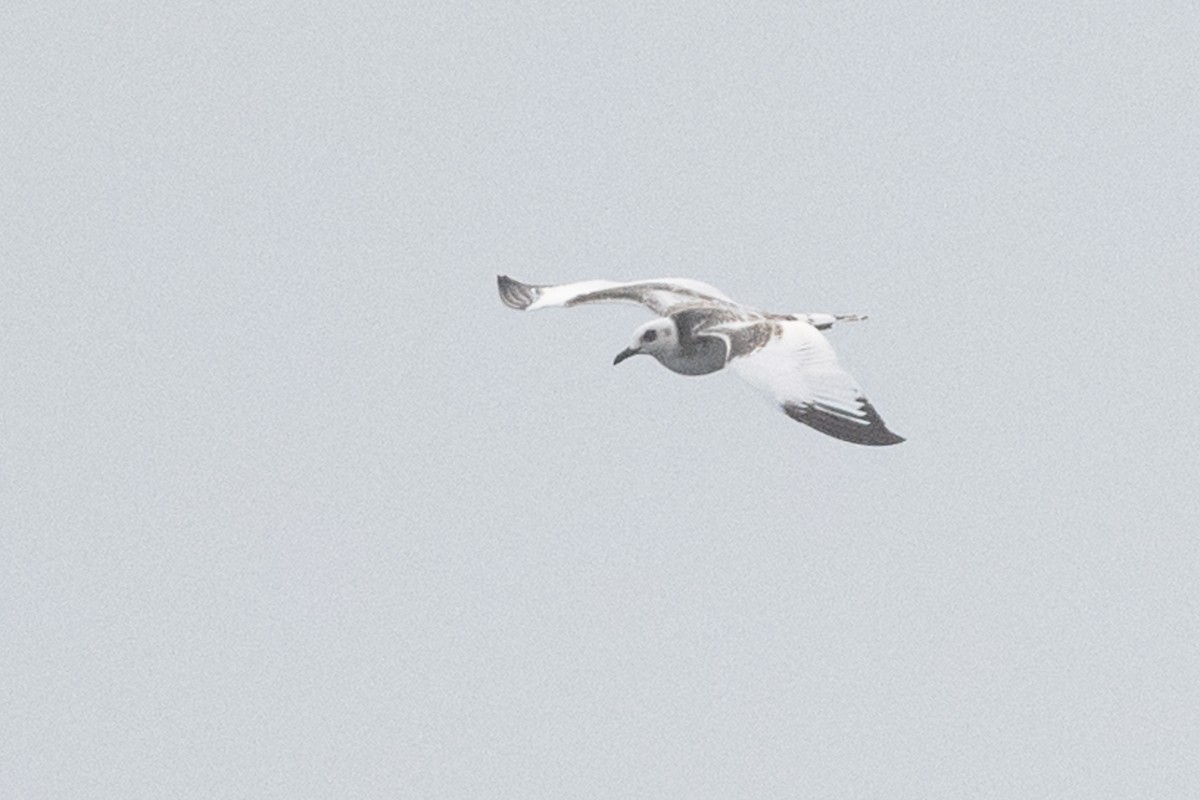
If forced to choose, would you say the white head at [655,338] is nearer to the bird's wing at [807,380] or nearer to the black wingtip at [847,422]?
the bird's wing at [807,380]

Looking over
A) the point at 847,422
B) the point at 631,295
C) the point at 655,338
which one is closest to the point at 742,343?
the point at 655,338

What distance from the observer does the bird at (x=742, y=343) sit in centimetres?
3762

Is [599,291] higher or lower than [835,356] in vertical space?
higher

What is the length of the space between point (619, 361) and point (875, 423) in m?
7.69

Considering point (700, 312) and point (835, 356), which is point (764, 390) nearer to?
point (835, 356)

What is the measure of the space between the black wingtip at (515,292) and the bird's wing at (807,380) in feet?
31.7

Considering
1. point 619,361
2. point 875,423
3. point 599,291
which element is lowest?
point 875,423

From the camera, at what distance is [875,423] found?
37.2 meters

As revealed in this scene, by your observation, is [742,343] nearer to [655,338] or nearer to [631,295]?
[655,338]

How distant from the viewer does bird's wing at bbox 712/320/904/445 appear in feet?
122

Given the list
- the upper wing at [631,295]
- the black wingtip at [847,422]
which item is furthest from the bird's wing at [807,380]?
the upper wing at [631,295]

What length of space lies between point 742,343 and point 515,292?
431 inches

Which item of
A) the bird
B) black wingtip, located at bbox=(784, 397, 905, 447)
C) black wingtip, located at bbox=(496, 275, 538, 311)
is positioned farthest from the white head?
black wingtip, located at bbox=(496, 275, 538, 311)

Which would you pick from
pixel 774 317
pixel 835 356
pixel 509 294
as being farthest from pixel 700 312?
pixel 509 294
